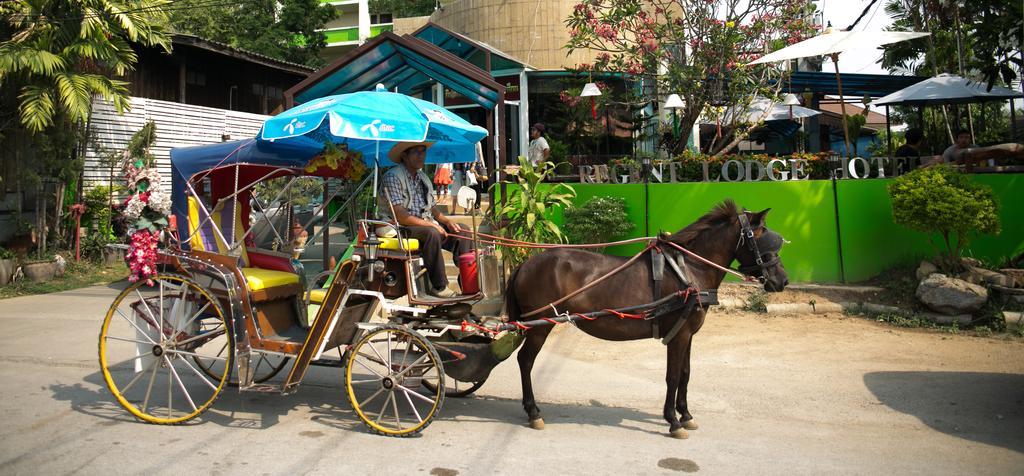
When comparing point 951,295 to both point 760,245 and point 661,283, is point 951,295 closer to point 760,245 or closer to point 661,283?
point 760,245

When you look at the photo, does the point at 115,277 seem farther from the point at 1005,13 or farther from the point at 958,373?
the point at 1005,13

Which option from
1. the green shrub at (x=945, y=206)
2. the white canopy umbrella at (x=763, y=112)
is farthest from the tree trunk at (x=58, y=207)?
the green shrub at (x=945, y=206)

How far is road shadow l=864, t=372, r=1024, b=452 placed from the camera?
599 centimetres

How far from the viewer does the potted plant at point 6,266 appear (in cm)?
1277

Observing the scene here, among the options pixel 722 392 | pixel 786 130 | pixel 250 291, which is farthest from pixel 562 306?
pixel 786 130

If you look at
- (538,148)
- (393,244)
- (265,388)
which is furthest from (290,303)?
(538,148)

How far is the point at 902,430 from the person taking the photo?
6.11m

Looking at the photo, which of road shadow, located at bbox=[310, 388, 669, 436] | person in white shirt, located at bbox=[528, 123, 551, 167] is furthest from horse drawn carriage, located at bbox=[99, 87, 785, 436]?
person in white shirt, located at bbox=[528, 123, 551, 167]

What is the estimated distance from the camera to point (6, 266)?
42.1 feet

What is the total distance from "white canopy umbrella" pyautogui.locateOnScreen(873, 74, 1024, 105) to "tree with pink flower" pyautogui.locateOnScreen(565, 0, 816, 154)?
2.06 m

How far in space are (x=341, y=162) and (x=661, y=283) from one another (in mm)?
2813

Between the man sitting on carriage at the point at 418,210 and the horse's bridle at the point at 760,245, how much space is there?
222cm

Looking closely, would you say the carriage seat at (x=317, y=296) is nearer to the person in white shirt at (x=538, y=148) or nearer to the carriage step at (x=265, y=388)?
the carriage step at (x=265, y=388)

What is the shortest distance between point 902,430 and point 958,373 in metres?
1.93
